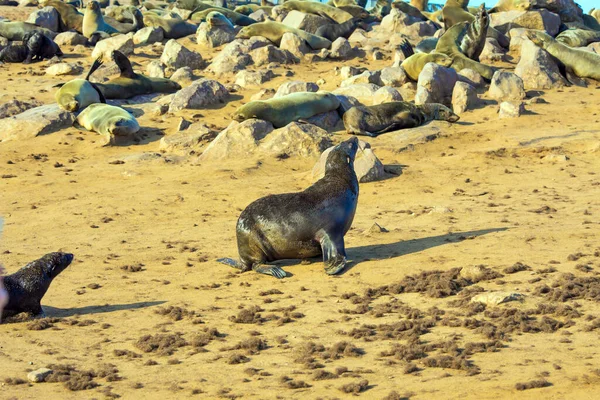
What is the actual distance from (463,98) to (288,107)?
2865mm

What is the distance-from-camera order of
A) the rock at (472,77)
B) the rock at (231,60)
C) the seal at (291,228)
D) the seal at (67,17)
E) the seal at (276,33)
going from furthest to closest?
the seal at (67,17), the seal at (276,33), the rock at (231,60), the rock at (472,77), the seal at (291,228)

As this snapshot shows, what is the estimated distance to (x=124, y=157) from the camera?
44.2 ft

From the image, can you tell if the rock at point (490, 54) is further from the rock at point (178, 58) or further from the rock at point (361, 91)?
the rock at point (178, 58)

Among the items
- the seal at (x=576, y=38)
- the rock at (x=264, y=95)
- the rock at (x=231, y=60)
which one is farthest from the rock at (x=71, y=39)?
the seal at (x=576, y=38)

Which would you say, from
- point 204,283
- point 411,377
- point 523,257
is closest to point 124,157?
point 204,283

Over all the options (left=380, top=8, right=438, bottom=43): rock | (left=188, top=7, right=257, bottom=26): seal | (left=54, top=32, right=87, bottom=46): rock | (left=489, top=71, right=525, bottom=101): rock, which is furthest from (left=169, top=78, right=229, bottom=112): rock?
(left=188, top=7, right=257, bottom=26): seal

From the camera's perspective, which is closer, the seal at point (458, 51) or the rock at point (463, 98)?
the rock at point (463, 98)

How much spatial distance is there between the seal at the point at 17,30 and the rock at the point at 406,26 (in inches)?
300

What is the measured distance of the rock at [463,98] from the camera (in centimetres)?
1469

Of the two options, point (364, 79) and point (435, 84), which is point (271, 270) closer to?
point (435, 84)

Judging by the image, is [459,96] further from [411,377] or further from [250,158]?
[411,377]

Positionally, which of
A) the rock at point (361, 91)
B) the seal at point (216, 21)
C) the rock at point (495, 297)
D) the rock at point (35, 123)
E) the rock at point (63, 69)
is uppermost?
the rock at point (495, 297)

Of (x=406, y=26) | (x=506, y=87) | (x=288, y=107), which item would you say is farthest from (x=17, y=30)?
(x=506, y=87)

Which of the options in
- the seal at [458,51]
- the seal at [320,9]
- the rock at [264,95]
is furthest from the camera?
the seal at [320,9]
